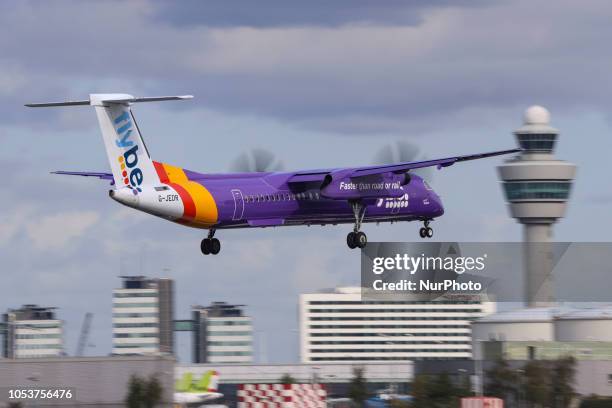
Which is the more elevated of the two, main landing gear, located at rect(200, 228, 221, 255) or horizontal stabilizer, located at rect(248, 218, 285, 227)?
horizontal stabilizer, located at rect(248, 218, 285, 227)

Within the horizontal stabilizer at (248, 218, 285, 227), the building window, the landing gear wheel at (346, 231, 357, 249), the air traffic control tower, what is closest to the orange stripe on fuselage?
the horizontal stabilizer at (248, 218, 285, 227)

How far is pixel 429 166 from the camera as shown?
2719 inches

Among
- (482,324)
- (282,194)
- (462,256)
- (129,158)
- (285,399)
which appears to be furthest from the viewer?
(482,324)

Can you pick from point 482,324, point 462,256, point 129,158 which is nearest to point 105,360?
point 129,158

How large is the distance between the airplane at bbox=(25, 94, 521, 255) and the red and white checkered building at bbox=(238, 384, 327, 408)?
1072 centimetres

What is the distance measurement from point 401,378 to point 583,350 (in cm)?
5153

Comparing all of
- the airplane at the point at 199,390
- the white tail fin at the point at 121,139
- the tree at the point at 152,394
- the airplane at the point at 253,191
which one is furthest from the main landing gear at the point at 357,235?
the airplane at the point at 199,390

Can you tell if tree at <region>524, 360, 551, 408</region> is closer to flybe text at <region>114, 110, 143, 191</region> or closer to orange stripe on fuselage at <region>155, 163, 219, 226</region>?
orange stripe on fuselage at <region>155, 163, 219, 226</region>

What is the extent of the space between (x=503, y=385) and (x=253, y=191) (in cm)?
3624

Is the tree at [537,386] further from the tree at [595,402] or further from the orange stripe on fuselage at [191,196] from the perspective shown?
the orange stripe on fuselage at [191,196]

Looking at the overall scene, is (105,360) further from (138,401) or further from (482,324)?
(482,324)

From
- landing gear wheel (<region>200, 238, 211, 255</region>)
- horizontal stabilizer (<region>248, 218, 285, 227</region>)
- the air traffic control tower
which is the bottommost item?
landing gear wheel (<region>200, 238, 211, 255</region>)

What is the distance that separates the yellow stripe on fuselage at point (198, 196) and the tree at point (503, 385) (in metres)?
36.6

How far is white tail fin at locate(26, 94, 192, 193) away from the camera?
58.4 metres
